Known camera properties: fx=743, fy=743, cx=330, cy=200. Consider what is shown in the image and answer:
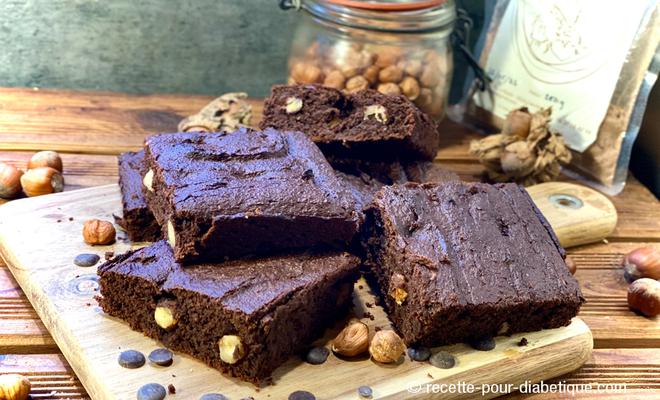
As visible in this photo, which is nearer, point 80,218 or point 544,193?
point 80,218

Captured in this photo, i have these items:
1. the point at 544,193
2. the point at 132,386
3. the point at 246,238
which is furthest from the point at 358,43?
the point at 132,386

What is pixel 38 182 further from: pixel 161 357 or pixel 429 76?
pixel 429 76

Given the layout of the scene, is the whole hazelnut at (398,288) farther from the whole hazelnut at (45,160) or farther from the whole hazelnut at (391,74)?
the whole hazelnut at (45,160)

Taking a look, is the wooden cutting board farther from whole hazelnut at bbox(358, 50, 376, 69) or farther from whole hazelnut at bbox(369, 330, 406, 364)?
whole hazelnut at bbox(358, 50, 376, 69)

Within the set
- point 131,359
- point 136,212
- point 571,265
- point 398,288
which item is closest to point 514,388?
point 398,288

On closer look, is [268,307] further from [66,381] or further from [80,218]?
[80,218]

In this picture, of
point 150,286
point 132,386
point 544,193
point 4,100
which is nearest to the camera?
point 132,386

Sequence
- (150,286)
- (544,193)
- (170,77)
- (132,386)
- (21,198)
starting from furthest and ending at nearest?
(170,77) < (544,193) < (21,198) < (150,286) < (132,386)

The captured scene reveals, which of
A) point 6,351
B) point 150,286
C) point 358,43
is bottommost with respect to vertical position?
point 6,351
